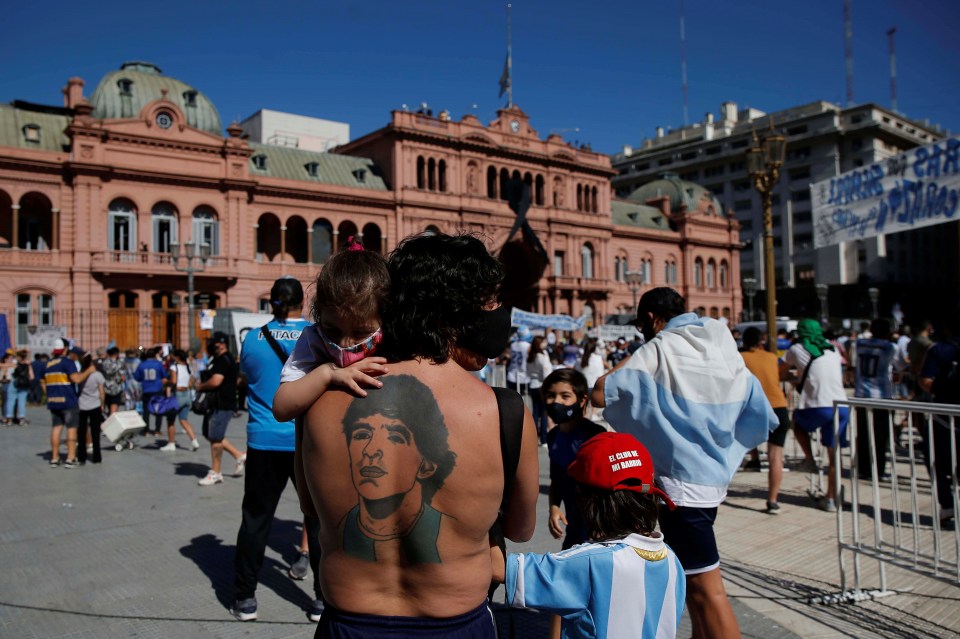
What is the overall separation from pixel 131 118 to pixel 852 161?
71555 mm

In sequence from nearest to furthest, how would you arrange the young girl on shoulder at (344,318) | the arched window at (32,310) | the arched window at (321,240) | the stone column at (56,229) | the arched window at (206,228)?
the young girl on shoulder at (344,318) < the arched window at (32,310) < the stone column at (56,229) < the arched window at (206,228) < the arched window at (321,240)

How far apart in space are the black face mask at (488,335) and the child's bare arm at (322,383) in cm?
26

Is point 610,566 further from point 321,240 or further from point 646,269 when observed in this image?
point 646,269

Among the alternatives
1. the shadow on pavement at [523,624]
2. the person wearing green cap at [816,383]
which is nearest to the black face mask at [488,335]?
the shadow on pavement at [523,624]

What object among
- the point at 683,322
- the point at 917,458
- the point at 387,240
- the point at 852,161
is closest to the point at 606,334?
the point at 917,458

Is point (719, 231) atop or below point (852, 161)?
below

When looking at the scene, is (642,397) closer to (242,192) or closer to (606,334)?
(606,334)

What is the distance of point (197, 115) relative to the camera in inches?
1364

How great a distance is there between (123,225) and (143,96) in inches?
265

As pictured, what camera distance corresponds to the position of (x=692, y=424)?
3.32 metres

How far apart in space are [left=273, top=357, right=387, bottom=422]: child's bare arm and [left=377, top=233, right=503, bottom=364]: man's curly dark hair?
0.10 metres

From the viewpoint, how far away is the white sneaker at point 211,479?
336 inches

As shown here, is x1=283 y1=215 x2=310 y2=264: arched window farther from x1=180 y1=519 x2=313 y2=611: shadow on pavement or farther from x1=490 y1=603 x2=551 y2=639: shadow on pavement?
x1=490 y1=603 x2=551 y2=639: shadow on pavement

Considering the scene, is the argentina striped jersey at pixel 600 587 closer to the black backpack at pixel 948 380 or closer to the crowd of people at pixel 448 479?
the crowd of people at pixel 448 479
